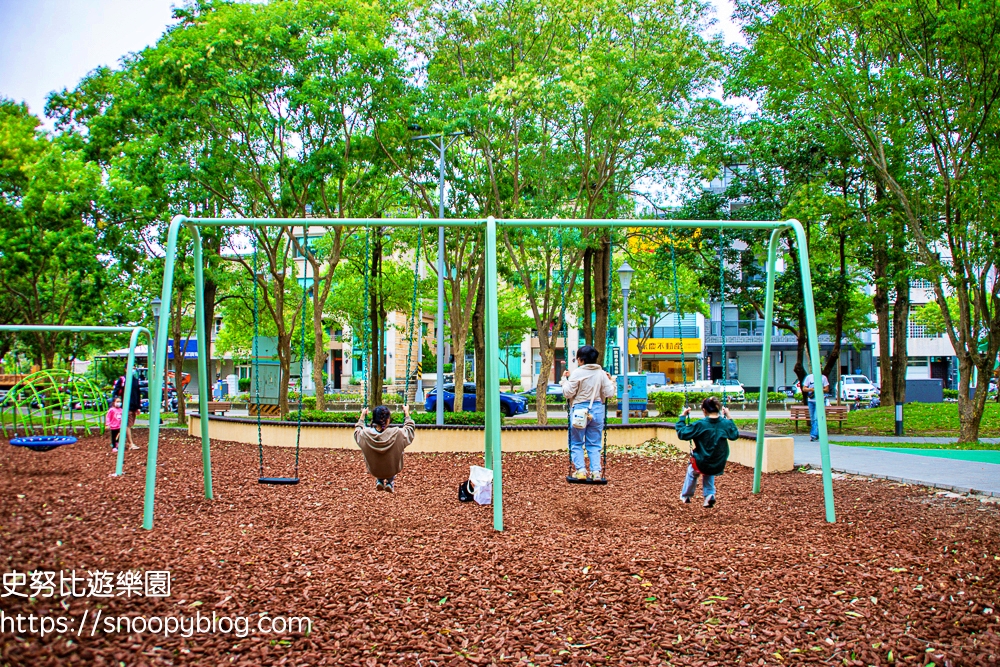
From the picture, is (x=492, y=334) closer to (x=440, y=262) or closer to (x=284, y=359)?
(x=440, y=262)

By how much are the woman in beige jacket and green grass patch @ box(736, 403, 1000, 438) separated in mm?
11921

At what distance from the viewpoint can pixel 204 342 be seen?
883cm

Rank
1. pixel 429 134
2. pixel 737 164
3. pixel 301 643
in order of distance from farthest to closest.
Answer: pixel 737 164
pixel 429 134
pixel 301 643

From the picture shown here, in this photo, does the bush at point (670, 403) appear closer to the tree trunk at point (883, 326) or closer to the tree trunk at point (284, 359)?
the tree trunk at point (883, 326)

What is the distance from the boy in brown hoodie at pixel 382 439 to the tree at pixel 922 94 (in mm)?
11164

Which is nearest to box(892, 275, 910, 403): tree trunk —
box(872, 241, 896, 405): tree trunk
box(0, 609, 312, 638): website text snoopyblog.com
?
box(872, 241, 896, 405): tree trunk

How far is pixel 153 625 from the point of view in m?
4.12

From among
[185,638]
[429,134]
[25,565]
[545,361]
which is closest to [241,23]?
[429,134]

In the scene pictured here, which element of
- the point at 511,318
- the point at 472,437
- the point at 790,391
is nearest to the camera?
the point at 472,437

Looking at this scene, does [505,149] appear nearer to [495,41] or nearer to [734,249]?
[495,41]

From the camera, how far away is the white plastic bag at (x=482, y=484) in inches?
299

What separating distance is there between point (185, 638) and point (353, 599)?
3.21 ft

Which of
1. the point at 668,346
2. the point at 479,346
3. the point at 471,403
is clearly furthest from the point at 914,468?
the point at 668,346

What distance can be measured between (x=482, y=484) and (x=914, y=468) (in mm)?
7150
